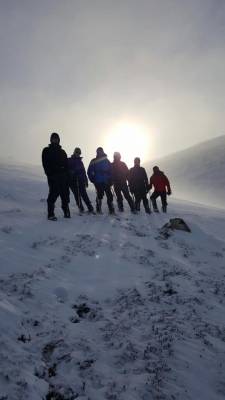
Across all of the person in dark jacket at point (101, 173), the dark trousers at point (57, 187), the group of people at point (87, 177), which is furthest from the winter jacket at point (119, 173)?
the dark trousers at point (57, 187)

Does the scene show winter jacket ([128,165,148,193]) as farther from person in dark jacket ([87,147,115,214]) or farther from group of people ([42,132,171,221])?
person in dark jacket ([87,147,115,214])

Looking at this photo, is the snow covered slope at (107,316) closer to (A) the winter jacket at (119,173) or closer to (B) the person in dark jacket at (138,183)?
(A) the winter jacket at (119,173)

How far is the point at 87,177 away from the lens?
16953 mm

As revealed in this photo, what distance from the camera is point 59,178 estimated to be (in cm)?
1394

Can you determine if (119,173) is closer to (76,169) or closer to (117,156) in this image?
(117,156)

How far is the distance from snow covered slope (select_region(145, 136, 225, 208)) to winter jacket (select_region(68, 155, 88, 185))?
1199 inches

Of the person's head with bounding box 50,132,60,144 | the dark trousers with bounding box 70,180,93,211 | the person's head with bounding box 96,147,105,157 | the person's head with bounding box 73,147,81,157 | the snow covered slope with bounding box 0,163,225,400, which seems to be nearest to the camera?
the snow covered slope with bounding box 0,163,225,400

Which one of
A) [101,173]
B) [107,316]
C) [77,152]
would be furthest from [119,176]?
[107,316]

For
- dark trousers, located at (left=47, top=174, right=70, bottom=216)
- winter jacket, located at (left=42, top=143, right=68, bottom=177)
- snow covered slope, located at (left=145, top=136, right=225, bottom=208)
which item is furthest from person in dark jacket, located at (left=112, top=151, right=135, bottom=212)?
snow covered slope, located at (left=145, top=136, right=225, bottom=208)

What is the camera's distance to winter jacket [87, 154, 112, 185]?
653 inches

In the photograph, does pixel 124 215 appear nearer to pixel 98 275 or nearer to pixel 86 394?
pixel 98 275

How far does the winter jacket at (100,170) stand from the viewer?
1659 centimetres

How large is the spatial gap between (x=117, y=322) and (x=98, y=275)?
2.16 meters

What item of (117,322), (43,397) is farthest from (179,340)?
(43,397)
